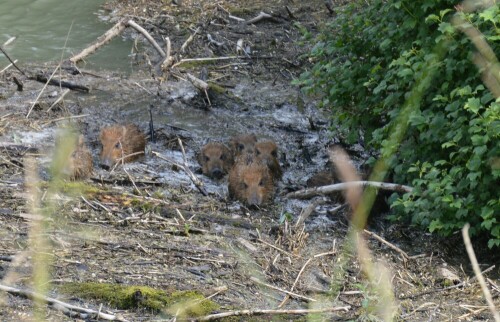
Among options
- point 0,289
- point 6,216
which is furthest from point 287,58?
point 0,289

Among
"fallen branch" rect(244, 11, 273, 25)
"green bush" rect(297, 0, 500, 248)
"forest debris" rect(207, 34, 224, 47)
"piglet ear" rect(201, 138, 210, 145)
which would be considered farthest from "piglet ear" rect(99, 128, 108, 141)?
"fallen branch" rect(244, 11, 273, 25)

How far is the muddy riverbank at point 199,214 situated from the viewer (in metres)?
5.96

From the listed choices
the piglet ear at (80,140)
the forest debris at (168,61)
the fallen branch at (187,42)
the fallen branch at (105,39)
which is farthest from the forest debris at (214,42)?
the piglet ear at (80,140)

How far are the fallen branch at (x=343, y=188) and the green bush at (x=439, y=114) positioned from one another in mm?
112

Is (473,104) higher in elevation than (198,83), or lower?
higher

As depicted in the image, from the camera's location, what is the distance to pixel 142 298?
5371mm

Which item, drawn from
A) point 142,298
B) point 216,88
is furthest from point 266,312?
point 216,88

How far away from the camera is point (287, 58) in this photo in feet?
43.9

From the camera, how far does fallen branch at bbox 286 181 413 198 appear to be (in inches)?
297

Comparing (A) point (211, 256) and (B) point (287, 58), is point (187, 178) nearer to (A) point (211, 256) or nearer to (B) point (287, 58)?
(A) point (211, 256)

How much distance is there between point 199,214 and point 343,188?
1393 millimetres

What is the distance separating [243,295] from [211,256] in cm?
71

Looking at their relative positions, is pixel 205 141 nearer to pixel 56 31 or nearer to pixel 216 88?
pixel 216 88

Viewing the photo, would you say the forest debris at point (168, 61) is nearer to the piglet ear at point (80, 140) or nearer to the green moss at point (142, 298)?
the piglet ear at point (80, 140)
